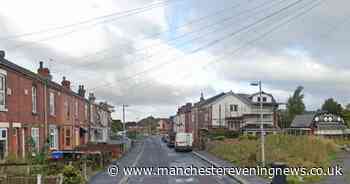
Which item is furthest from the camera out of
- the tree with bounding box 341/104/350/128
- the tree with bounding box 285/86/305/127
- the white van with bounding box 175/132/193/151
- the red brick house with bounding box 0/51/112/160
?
the tree with bounding box 285/86/305/127

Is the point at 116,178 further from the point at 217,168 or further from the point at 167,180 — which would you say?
the point at 217,168

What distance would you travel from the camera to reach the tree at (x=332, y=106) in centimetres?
11939

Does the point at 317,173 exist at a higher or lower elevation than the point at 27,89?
lower

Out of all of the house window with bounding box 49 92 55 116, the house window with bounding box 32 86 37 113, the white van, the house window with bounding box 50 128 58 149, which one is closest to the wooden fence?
the house window with bounding box 32 86 37 113

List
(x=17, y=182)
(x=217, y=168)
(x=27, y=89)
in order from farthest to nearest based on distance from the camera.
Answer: (x=217, y=168)
(x=27, y=89)
(x=17, y=182)

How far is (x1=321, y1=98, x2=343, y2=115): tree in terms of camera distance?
119 metres

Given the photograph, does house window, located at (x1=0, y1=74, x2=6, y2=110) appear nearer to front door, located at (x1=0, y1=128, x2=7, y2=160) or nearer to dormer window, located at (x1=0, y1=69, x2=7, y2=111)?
dormer window, located at (x1=0, y1=69, x2=7, y2=111)

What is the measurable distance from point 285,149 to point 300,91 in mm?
99965

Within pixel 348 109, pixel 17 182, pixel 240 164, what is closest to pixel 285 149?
pixel 240 164

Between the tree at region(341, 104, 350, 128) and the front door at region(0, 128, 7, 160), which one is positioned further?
the tree at region(341, 104, 350, 128)

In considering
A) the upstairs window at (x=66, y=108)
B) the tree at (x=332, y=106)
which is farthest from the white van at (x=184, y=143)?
the tree at (x=332, y=106)

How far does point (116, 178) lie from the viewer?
25.7 meters

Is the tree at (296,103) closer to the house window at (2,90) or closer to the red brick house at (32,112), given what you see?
the red brick house at (32,112)

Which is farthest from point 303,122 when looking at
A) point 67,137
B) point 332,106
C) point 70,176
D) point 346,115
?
point 70,176
